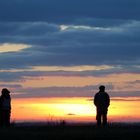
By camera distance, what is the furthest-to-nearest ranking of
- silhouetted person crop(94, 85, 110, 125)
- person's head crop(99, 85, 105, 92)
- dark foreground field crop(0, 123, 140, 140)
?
silhouetted person crop(94, 85, 110, 125), person's head crop(99, 85, 105, 92), dark foreground field crop(0, 123, 140, 140)

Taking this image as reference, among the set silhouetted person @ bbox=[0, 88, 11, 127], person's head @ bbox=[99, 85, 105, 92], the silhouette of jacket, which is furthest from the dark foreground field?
the silhouette of jacket

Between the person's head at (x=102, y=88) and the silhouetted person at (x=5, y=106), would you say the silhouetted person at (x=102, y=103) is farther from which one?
the silhouetted person at (x=5, y=106)

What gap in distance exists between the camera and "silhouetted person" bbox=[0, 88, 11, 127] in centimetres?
3269

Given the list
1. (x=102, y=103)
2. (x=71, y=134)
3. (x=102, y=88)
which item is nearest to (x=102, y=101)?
(x=102, y=103)

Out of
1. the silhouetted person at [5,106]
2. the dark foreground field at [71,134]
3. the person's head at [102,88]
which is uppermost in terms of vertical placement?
the person's head at [102,88]

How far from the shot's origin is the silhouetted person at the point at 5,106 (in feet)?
107

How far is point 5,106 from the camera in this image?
3281 centimetres

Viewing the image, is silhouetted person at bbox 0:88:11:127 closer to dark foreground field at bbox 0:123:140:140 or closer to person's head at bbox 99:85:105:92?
person's head at bbox 99:85:105:92

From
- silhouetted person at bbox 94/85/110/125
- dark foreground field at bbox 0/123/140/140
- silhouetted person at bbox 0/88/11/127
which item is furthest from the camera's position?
silhouetted person at bbox 94/85/110/125

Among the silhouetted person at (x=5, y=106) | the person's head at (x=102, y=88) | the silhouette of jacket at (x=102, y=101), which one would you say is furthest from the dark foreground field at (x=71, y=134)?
the silhouette of jacket at (x=102, y=101)

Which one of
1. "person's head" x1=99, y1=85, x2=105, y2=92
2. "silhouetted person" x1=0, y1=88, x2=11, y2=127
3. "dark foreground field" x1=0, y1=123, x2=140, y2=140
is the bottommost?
"dark foreground field" x1=0, y1=123, x2=140, y2=140

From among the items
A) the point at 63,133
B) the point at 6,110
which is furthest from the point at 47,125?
the point at 63,133

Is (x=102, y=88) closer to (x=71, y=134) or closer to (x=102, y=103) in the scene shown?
(x=102, y=103)

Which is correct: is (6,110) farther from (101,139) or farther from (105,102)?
(101,139)
